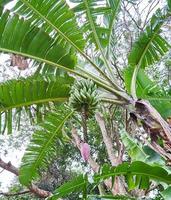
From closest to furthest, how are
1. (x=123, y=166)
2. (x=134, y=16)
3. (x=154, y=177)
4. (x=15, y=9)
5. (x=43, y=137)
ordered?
(x=123, y=166), (x=154, y=177), (x=15, y=9), (x=43, y=137), (x=134, y=16)

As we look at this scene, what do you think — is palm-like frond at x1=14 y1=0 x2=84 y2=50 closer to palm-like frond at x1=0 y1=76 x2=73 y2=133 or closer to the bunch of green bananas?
palm-like frond at x1=0 y1=76 x2=73 y2=133

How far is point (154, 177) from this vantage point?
186 cm

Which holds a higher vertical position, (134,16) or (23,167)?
(134,16)

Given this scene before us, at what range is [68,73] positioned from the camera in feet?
7.77

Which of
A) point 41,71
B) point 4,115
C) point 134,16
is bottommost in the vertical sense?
point 4,115

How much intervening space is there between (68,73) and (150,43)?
0.54m

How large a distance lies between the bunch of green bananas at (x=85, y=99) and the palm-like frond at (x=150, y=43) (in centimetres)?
46

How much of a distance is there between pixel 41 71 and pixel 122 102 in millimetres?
581

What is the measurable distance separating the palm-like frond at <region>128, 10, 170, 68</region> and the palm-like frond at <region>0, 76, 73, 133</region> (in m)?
0.43

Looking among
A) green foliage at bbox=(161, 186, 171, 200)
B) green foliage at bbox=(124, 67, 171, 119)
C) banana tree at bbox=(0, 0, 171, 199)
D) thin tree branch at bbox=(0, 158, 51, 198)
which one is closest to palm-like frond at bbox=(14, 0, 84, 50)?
banana tree at bbox=(0, 0, 171, 199)

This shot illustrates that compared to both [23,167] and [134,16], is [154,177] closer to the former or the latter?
[23,167]

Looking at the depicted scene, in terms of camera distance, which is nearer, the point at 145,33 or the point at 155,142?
the point at 155,142

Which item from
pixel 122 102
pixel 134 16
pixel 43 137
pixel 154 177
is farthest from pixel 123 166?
pixel 134 16

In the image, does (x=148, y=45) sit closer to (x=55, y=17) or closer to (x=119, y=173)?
(x=55, y=17)
